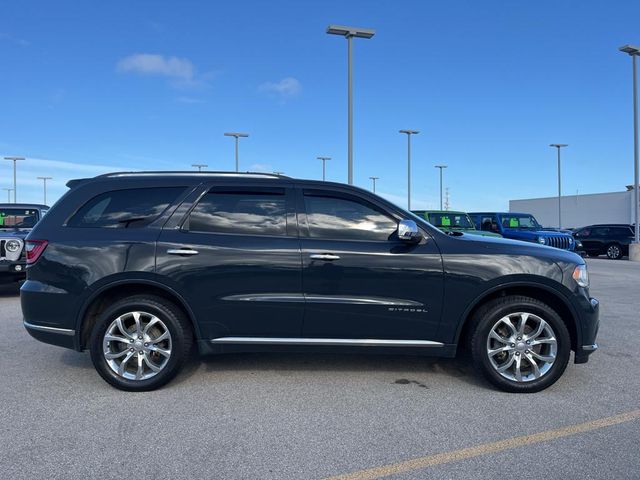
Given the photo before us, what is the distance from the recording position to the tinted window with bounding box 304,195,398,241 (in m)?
4.45

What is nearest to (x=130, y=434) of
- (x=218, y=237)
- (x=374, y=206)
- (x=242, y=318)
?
(x=242, y=318)

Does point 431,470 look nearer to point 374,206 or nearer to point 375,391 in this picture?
point 375,391

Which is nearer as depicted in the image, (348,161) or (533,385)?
(533,385)

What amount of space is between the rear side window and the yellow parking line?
A: 2722mm

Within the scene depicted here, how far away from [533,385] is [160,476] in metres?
3.04

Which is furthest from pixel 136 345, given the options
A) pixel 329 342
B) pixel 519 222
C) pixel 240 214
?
pixel 519 222

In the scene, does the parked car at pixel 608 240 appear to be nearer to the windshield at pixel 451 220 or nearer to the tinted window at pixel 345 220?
the windshield at pixel 451 220

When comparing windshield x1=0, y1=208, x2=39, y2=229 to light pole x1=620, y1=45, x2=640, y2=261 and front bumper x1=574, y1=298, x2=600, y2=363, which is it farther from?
light pole x1=620, y1=45, x2=640, y2=261

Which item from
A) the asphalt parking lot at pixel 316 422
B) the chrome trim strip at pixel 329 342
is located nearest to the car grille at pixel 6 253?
the asphalt parking lot at pixel 316 422

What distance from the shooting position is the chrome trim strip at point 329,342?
4344 mm

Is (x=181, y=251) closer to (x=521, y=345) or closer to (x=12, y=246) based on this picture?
(x=521, y=345)

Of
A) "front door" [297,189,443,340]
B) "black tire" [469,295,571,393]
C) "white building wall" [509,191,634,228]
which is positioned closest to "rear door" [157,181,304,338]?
"front door" [297,189,443,340]

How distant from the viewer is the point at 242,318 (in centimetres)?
436

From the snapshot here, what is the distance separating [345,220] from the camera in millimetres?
4504
